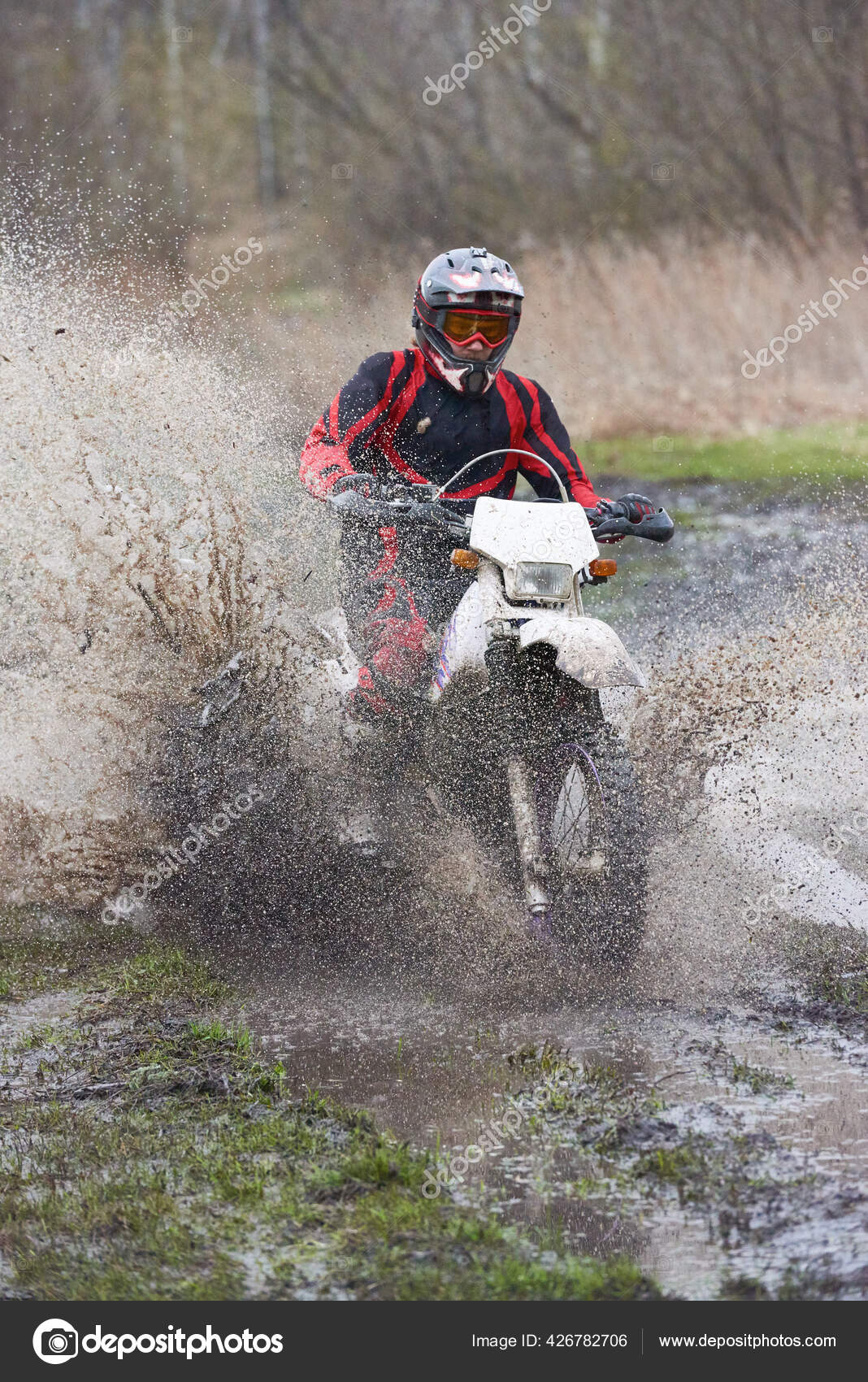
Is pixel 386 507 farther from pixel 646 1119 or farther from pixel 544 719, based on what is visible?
pixel 646 1119

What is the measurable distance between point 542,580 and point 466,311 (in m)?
1.14

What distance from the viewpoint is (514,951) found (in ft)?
17.1

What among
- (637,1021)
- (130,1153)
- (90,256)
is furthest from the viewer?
(90,256)

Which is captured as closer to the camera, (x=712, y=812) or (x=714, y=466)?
(x=712, y=812)

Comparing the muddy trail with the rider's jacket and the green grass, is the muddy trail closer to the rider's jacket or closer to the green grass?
the rider's jacket

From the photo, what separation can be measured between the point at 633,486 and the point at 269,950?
10216 mm

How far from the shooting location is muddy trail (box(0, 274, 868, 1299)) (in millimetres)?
3594

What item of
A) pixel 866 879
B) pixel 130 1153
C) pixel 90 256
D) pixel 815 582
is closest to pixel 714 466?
pixel 815 582

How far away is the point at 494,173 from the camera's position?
70.8ft

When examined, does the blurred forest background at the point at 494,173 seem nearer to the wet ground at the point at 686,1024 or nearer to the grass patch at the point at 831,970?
the wet ground at the point at 686,1024
